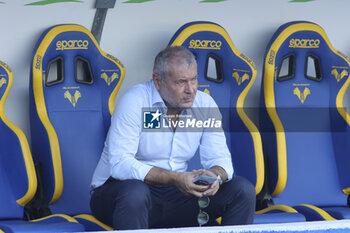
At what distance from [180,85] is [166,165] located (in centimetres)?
34

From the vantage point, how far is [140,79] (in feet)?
12.1

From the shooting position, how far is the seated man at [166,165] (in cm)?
271

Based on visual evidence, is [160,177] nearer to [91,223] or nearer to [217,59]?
[91,223]

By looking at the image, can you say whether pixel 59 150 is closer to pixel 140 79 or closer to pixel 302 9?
pixel 140 79

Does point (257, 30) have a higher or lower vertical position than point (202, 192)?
higher

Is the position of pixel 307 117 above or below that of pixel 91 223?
above

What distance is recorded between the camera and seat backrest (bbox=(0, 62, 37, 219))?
3.09 meters

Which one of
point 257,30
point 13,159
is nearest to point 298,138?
point 257,30

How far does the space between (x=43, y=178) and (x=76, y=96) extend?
16.6 inches

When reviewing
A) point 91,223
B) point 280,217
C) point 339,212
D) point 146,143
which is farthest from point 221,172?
point 339,212

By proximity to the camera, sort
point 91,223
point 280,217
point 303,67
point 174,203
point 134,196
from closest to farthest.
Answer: point 134,196, point 174,203, point 91,223, point 280,217, point 303,67

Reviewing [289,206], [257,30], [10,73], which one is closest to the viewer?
[10,73]

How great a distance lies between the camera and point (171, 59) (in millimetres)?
2848

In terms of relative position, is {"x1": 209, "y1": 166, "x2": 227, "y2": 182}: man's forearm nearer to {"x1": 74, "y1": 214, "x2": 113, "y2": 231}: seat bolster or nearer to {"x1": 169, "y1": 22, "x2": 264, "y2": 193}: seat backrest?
{"x1": 74, "y1": 214, "x2": 113, "y2": 231}: seat bolster
